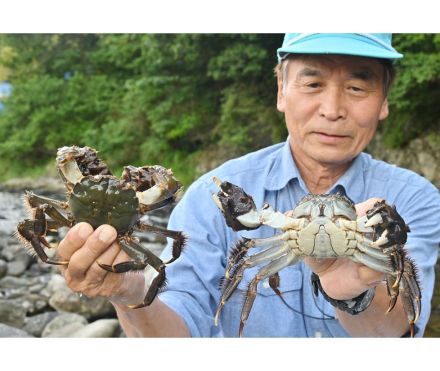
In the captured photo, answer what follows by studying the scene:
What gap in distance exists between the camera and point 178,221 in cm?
195

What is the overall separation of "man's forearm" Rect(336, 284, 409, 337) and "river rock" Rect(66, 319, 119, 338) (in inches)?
71.6

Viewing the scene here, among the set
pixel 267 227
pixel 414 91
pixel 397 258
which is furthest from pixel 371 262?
pixel 414 91

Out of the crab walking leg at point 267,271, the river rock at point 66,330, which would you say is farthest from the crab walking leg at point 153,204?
the river rock at point 66,330

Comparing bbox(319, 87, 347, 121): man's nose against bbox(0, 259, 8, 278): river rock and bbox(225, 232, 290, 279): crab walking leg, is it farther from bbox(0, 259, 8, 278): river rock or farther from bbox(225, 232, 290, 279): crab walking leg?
bbox(0, 259, 8, 278): river rock

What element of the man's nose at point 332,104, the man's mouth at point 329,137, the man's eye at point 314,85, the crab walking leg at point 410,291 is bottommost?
the crab walking leg at point 410,291

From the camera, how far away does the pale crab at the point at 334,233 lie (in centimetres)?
134

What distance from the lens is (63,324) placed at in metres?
3.88

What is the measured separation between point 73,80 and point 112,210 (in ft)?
7.51

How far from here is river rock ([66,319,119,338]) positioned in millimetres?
3434

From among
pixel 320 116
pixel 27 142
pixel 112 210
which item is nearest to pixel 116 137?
pixel 27 142

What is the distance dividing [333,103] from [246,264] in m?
0.56

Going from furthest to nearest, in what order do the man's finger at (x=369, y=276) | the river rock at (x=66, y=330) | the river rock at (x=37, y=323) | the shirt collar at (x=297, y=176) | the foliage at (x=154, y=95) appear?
the river rock at (x=37, y=323) → the river rock at (x=66, y=330) → the foliage at (x=154, y=95) → the shirt collar at (x=297, y=176) → the man's finger at (x=369, y=276)

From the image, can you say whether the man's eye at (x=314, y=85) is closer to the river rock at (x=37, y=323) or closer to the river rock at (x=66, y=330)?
the river rock at (x=66, y=330)

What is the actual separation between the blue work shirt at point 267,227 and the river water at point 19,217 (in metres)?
0.81
